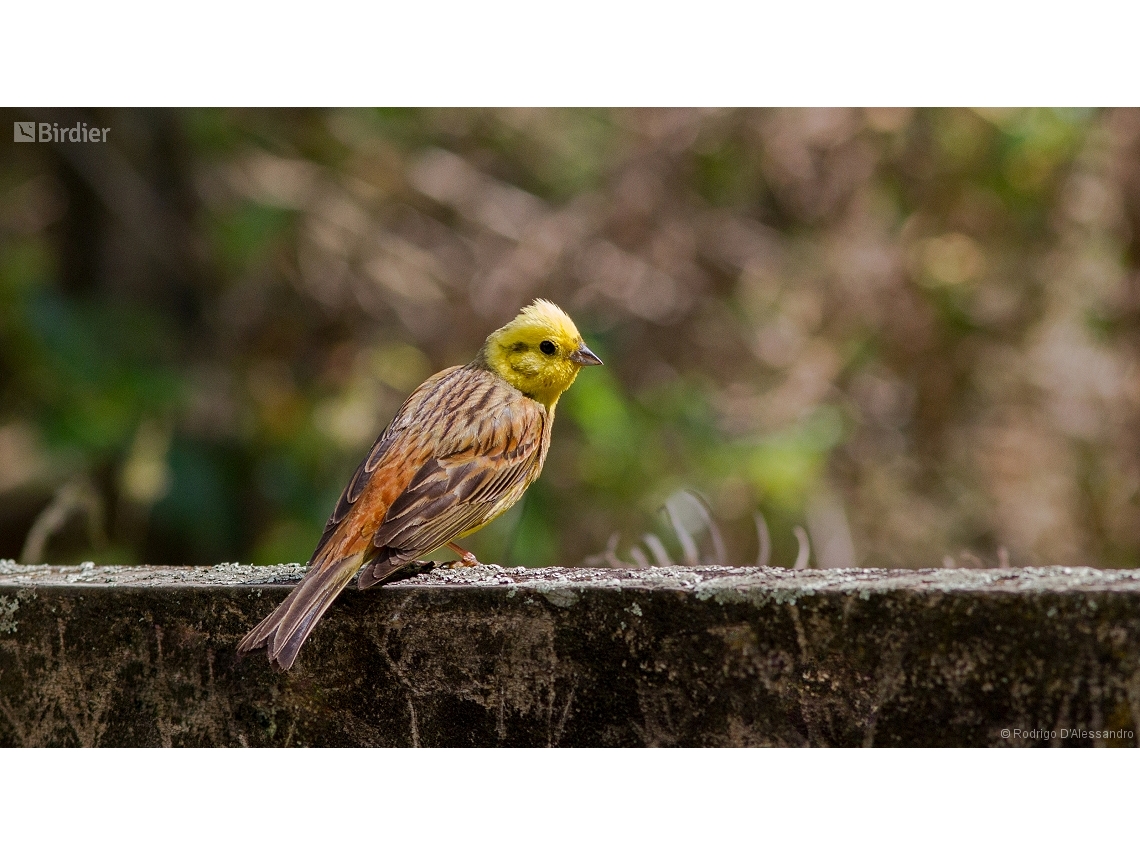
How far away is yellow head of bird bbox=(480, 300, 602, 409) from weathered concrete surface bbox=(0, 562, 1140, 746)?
1.30 metres

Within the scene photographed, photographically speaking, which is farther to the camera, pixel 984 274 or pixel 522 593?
pixel 984 274

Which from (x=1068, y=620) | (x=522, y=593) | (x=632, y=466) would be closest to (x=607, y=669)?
(x=522, y=593)

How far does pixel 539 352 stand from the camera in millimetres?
4191

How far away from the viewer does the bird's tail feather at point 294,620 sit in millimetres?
2672

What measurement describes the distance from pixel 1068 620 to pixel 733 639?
2.09ft

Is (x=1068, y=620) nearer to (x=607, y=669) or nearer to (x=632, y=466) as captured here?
(x=607, y=669)

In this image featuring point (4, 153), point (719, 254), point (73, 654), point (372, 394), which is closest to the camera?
point (73, 654)

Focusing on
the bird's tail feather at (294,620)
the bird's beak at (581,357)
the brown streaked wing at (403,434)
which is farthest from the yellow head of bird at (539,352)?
the bird's tail feather at (294,620)

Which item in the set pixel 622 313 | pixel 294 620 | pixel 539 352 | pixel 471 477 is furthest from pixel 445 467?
pixel 622 313

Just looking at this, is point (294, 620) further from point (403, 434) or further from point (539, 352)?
point (539, 352)

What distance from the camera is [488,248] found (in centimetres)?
820

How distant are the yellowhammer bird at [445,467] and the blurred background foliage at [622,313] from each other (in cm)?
228

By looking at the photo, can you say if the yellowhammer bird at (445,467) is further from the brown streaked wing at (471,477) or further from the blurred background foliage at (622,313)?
the blurred background foliage at (622,313)

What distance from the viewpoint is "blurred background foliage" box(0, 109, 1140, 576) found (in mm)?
6848
